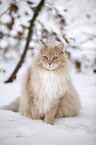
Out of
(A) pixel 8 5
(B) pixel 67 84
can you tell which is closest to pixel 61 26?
(A) pixel 8 5

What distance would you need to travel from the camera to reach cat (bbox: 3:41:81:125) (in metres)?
1.89

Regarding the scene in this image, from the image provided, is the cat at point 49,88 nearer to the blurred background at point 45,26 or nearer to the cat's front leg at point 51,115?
the cat's front leg at point 51,115

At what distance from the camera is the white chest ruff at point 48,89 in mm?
1886

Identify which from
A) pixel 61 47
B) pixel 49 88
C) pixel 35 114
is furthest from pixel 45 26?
pixel 35 114

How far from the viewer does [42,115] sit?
2.01 meters

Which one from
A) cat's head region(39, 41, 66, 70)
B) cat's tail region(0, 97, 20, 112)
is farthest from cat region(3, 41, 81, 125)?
cat's tail region(0, 97, 20, 112)

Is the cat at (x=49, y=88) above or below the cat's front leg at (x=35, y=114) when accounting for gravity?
above

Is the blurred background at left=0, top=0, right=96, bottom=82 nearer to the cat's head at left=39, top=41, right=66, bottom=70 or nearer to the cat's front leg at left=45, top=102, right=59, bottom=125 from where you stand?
the cat's head at left=39, top=41, right=66, bottom=70

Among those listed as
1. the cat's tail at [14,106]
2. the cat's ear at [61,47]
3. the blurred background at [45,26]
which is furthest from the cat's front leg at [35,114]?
the blurred background at [45,26]

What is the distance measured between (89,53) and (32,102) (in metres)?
4.40

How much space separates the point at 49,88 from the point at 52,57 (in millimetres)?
472

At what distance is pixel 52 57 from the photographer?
1.92m

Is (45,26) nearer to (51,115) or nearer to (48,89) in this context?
(48,89)

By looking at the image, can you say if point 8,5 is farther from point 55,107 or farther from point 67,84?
point 55,107
